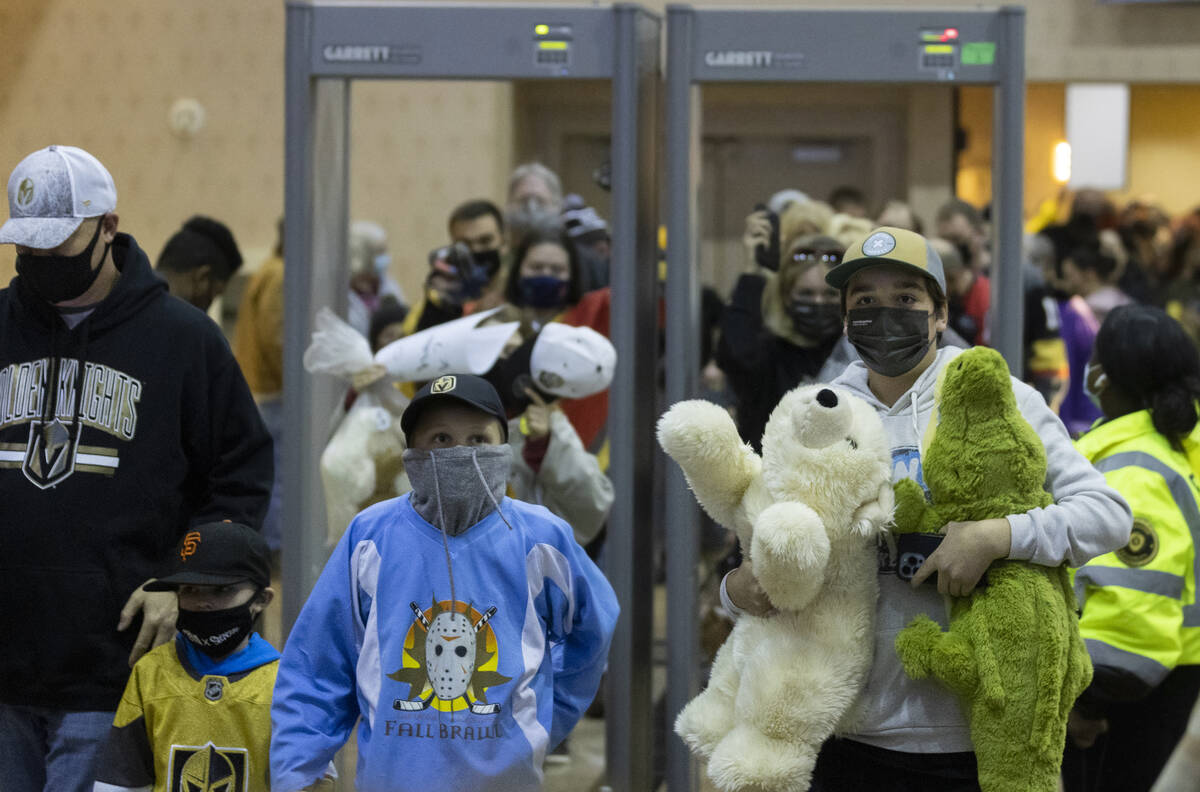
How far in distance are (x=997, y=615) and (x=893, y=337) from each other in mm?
547

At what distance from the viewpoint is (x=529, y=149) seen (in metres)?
7.57

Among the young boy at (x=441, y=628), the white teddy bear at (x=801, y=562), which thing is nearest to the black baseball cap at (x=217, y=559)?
the young boy at (x=441, y=628)

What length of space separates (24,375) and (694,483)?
1505mm

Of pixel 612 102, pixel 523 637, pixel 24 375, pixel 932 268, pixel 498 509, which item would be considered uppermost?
pixel 612 102

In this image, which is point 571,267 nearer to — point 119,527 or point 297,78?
point 297,78

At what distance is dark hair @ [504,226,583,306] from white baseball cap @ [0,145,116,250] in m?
2.03

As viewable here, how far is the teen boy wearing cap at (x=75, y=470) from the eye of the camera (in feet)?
10.2

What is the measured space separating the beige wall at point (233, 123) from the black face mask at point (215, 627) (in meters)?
5.71

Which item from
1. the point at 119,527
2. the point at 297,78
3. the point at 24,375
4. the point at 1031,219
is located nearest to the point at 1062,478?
the point at 119,527

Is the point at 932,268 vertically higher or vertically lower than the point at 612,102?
lower

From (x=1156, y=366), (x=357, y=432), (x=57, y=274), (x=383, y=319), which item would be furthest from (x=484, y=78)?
(x=1156, y=366)

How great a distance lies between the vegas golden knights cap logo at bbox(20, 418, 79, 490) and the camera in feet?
10.2

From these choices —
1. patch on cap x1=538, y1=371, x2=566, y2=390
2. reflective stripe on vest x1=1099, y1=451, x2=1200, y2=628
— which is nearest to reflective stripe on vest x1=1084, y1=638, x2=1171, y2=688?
reflective stripe on vest x1=1099, y1=451, x2=1200, y2=628

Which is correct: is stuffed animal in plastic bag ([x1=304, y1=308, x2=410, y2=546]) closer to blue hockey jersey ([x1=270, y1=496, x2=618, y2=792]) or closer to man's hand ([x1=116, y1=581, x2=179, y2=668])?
man's hand ([x1=116, y1=581, x2=179, y2=668])
